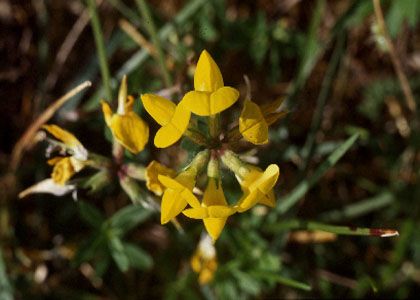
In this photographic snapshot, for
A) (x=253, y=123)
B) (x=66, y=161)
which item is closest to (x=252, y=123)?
(x=253, y=123)

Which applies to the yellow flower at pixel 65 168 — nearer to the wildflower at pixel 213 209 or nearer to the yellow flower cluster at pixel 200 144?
the yellow flower cluster at pixel 200 144

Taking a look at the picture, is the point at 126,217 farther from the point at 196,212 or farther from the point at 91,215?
the point at 196,212

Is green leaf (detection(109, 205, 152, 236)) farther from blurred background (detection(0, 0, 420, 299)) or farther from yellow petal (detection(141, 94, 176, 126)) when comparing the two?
yellow petal (detection(141, 94, 176, 126))

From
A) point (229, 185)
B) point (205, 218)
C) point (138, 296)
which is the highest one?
point (205, 218)

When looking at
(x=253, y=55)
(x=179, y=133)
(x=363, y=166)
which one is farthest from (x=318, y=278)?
(x=179, y=133)

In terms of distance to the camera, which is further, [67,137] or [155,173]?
[67,137]

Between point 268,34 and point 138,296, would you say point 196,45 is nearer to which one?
point 268,34

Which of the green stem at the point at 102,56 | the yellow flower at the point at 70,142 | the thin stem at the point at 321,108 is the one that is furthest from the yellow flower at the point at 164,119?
the thin stem at the point at 321,108
